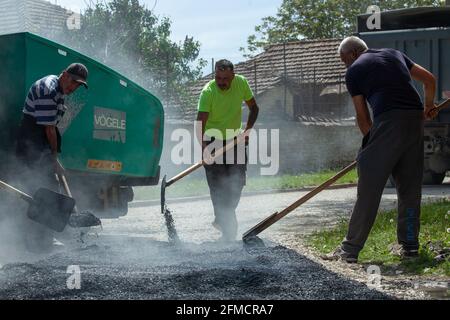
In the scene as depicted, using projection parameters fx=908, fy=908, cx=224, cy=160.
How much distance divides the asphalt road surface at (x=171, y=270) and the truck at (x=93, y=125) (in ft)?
1.92

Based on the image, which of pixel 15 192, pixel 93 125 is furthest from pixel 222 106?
pixel 15 192

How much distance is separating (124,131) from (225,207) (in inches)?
60.2

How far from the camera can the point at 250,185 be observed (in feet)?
61.4

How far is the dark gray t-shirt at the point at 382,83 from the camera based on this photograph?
7652 mm

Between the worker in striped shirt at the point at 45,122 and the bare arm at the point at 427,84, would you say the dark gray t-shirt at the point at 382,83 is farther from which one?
the worker in striped shirt at the point at 45,122

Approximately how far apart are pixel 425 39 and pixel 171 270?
34.2 feet

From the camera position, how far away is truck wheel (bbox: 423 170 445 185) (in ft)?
58.3

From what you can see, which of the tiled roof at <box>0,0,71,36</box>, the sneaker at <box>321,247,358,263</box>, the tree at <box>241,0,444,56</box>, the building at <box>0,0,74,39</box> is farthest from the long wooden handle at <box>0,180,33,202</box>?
the tree at <box>241,0,444,56</box>

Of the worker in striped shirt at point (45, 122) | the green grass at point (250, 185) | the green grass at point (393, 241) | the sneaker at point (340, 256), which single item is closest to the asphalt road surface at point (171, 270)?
the sneaker at point (340, 256)

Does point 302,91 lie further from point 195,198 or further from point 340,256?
point 340,256

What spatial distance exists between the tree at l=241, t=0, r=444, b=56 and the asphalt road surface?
35.3 metres

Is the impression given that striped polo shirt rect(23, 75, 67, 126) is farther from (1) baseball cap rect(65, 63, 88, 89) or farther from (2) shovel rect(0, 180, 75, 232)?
(2) shovel rect(0, 180, 75, 232)

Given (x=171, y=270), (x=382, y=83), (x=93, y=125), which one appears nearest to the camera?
(x=171, y=270)
